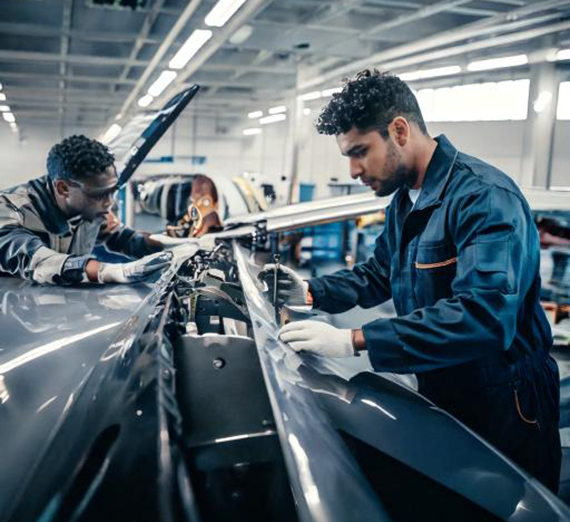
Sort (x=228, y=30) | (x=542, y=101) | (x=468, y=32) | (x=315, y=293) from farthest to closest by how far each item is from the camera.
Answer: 1. (x=542, y=101)
2. (x=468, y=32)
3. (x=228, y=30)
4. (x=315, y=293)

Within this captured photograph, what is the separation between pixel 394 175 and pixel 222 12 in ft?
12.8

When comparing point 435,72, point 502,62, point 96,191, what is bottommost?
point 96,191

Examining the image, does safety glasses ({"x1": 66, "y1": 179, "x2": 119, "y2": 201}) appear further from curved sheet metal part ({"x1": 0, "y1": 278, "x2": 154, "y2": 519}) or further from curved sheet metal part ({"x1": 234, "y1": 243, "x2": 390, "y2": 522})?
curved sheet metal part ({"x1": 234, "y1": 243, "x2": 390, "y2": 522})

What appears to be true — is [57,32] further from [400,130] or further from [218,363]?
[218,363]

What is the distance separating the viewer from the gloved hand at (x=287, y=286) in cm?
191

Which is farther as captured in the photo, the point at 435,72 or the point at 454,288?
the point at 435,72

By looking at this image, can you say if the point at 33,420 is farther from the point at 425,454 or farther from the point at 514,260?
the point at 514,260

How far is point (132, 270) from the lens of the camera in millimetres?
2256

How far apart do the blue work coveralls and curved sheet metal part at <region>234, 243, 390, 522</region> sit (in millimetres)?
356

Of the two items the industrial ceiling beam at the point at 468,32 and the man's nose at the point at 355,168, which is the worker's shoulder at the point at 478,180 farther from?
the industrial ceiling beam at the point at 468,32

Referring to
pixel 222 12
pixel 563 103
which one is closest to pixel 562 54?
pixel 563 103

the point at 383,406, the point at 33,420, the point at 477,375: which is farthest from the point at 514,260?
the point at 33,420

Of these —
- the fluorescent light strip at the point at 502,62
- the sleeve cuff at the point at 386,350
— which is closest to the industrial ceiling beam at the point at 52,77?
the fluorescent light strip at the point at 502,62

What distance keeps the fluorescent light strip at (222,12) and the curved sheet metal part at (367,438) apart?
154 inches
